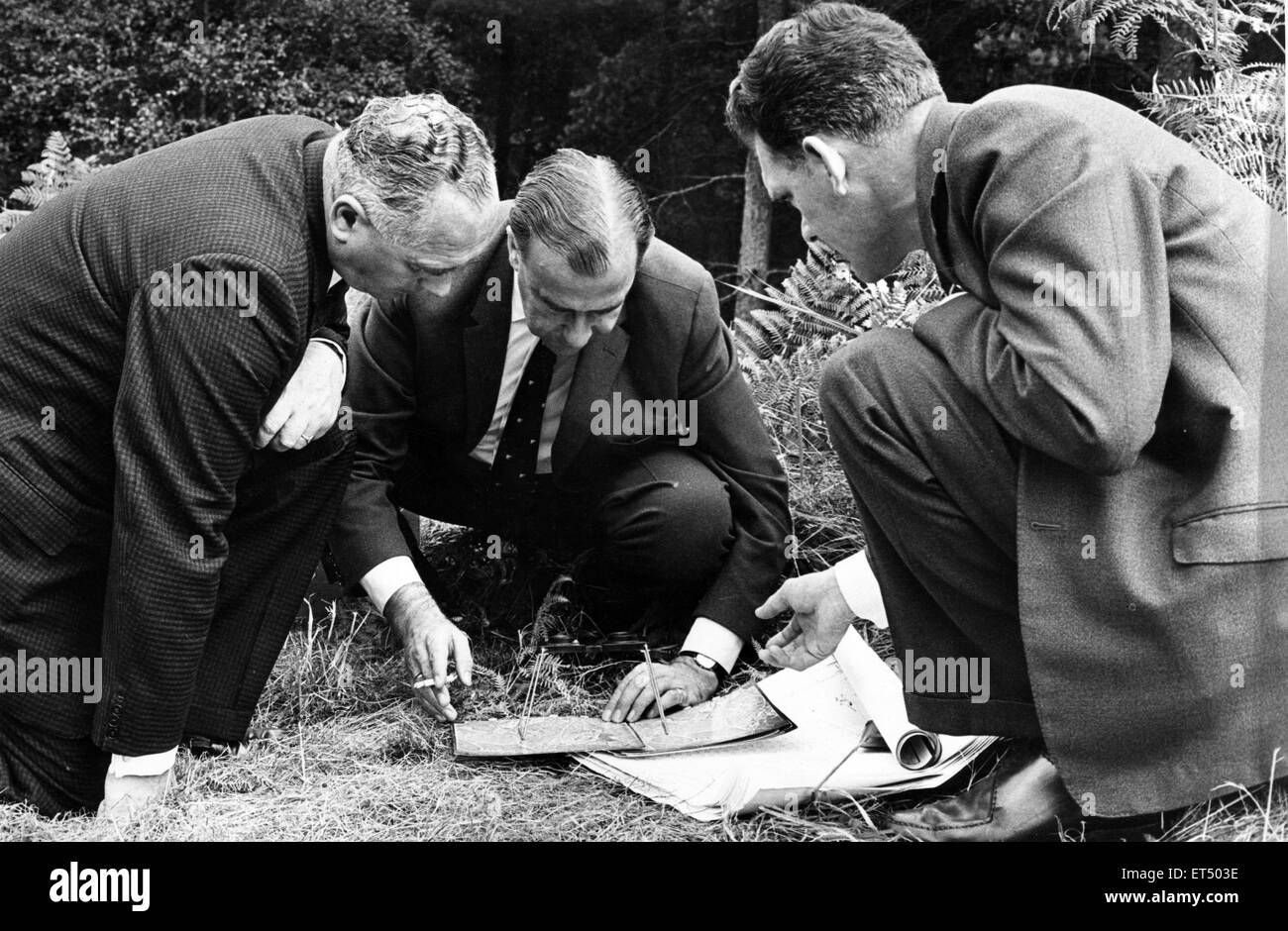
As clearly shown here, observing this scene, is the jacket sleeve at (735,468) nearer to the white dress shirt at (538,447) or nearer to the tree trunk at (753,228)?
the white dress shirt at (538,447)

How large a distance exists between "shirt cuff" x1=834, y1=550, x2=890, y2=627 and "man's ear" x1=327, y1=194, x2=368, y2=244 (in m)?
1.16

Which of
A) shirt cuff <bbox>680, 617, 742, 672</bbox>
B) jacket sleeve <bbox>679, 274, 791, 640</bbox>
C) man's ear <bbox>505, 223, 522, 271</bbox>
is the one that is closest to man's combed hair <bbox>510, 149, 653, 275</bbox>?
man's ear <bbox>505, 223, 522, 271</bbox>

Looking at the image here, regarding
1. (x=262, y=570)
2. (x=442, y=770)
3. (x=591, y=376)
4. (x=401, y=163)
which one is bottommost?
(x=442, y=770)

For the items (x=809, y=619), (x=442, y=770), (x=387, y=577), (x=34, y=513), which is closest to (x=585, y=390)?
(x=387, y=577)

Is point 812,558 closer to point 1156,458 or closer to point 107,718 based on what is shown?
point 1156,458

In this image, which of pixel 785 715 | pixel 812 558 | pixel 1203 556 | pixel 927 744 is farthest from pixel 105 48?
pixel 1203 556

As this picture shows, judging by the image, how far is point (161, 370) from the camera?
2205 mm

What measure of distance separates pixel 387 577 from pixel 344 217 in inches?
36.5

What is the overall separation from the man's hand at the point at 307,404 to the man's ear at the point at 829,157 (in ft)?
3.60

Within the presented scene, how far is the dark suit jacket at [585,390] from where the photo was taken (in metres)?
2.97

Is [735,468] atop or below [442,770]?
atop

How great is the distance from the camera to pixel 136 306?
7.27ft

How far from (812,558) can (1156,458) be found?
1538 mm

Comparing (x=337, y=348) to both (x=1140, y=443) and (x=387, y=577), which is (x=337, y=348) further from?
(x=1140, y=443)
